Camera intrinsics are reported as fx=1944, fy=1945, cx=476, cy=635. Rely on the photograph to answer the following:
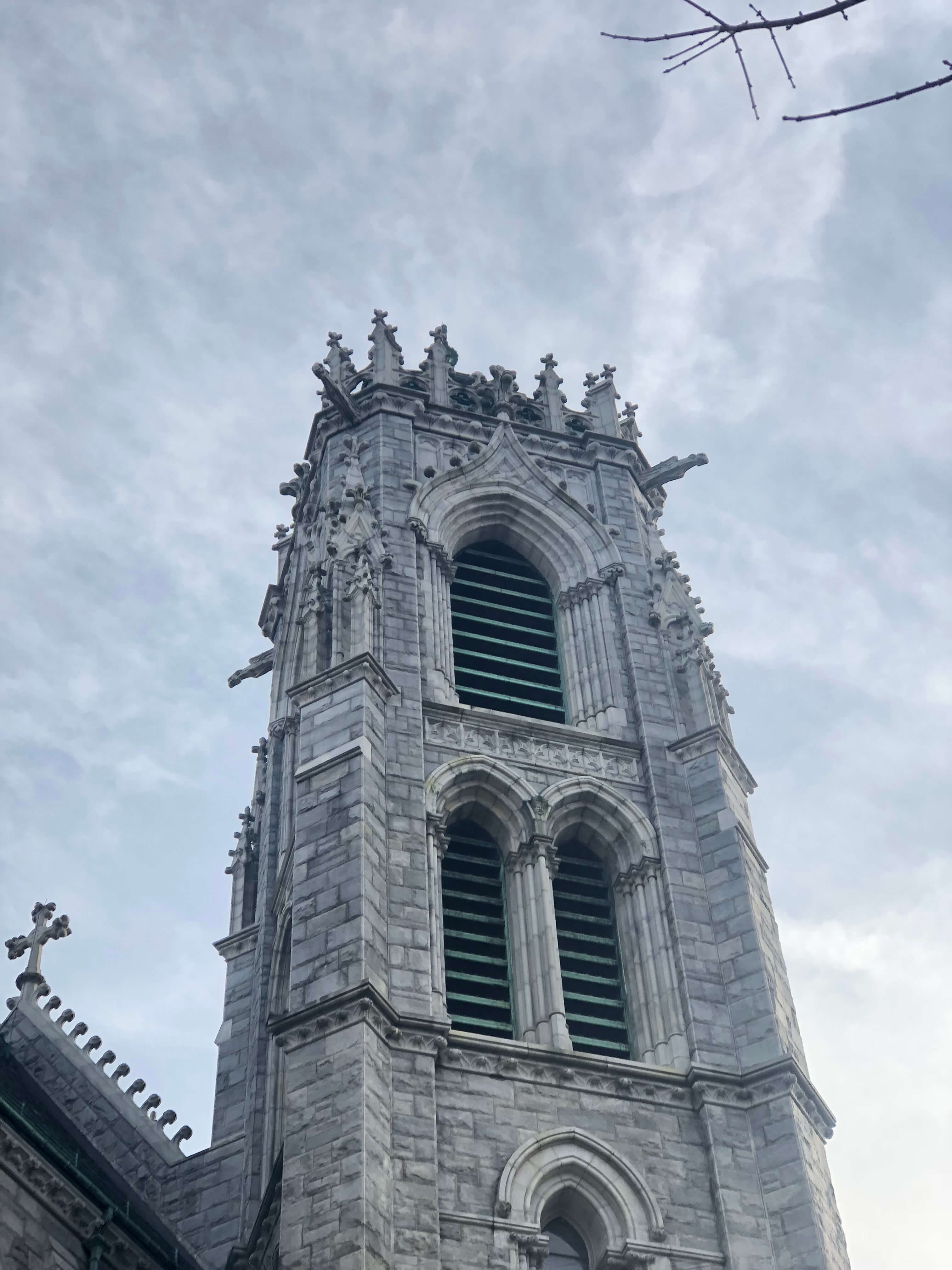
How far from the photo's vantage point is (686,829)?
3059 centimetres

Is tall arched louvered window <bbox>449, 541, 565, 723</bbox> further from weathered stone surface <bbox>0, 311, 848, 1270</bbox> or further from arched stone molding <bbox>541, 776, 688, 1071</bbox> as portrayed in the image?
arched stone molding <bbox>541, 776, 688, 1071</bbox>

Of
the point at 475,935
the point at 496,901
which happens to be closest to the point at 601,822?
the point at 496,901

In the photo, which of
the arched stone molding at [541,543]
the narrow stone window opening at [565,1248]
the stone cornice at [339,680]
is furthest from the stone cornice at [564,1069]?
the arched stone molding at [541,543]

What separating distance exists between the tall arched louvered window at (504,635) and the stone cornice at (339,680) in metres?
3.06

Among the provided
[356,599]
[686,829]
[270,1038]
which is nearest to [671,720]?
[686,829]

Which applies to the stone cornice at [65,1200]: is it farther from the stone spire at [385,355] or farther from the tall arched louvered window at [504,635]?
the stone spire at [385,355]

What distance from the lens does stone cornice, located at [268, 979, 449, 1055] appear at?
24.3 metres

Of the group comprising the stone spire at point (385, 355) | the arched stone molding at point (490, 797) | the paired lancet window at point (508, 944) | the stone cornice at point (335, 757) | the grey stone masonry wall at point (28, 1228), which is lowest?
the grey stone masonry wall at point (28, 1228)

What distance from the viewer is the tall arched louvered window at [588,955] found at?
27672mm

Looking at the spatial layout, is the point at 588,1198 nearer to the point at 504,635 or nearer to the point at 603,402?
the point at 504,635

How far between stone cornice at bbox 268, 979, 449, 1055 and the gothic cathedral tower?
4 centimetres

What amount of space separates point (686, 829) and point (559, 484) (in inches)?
386

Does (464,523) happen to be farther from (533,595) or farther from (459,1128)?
(459,1128)

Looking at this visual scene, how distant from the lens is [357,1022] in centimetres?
2416
